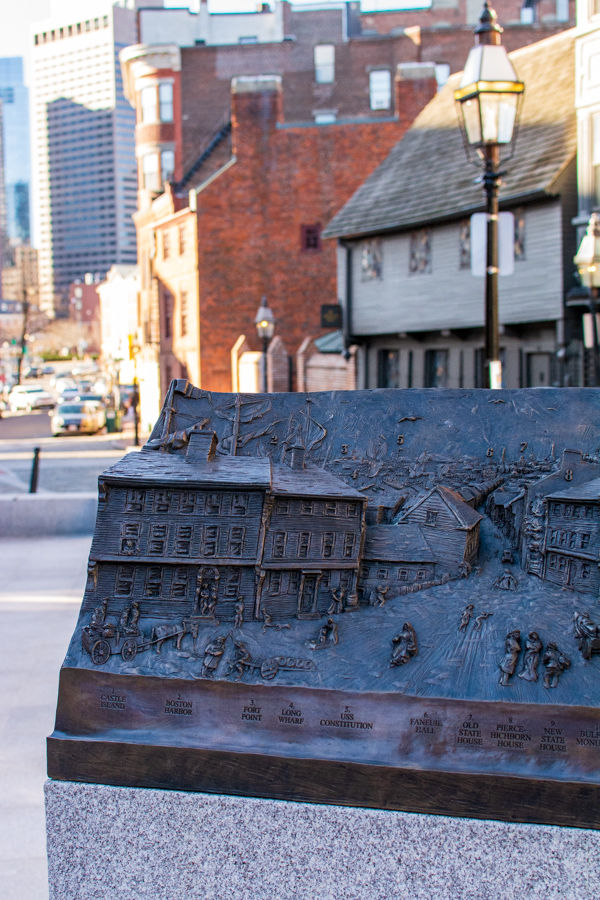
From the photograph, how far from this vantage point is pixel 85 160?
170m

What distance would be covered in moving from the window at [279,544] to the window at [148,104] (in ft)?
125

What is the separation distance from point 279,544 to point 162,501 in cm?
56

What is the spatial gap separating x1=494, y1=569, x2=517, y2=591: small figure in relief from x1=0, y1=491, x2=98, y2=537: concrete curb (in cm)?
884

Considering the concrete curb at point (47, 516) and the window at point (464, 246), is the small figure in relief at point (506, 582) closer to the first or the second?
the concrete curb at point (47, 516)

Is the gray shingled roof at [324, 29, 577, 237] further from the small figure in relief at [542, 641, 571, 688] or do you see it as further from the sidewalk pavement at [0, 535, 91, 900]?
the small figure in relief at [542, 641, 571, 688]

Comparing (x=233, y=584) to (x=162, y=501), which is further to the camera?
(x=162, y=501)

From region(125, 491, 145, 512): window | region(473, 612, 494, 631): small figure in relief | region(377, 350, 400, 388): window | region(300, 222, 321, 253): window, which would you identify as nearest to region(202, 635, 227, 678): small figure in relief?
region(125, 491, 145, 512): window

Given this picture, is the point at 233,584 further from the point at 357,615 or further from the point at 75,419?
the point at 75,419

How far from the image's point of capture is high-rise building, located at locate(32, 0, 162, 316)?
166125 mm

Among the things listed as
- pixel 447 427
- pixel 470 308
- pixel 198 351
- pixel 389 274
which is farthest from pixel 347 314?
pixel 447 427

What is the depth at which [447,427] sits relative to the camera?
439cm

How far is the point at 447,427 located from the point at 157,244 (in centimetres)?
3216

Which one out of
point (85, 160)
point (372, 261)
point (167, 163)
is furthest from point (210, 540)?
point (85, 160)

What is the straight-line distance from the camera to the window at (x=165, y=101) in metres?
38.2
